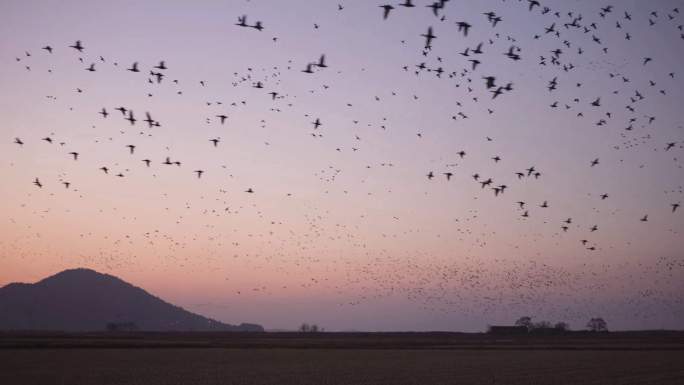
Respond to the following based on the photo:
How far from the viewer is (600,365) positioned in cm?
5419

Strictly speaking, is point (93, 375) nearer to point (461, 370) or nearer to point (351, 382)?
point (351, 382)

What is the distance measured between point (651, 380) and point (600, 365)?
15284mm

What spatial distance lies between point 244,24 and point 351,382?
20417 mm

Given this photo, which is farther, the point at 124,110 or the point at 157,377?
the point at 157,377

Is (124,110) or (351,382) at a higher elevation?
(124,110)

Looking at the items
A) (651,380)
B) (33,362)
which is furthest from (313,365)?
(651,380)

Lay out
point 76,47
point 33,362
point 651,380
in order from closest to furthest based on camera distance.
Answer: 1. point 76,47
2. point 651,380
3. point 33,362

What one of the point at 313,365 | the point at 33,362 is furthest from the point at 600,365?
the point at 33,362

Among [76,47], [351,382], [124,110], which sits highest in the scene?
[76,47]

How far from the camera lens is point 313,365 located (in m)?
54.2

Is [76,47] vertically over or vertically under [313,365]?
over

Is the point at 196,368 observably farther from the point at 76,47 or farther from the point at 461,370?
the point at 76,47

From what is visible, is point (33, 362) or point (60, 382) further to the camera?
point (33, 362)

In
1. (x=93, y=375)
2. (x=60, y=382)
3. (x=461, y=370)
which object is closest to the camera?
(x=60, y=382)
